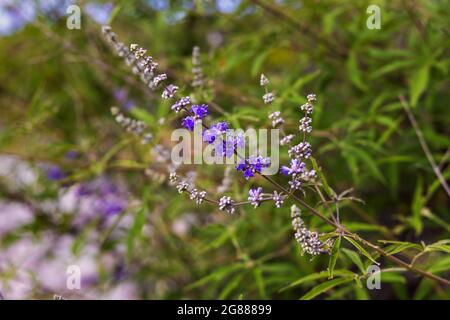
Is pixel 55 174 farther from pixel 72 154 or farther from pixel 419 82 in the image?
pixel 419 82

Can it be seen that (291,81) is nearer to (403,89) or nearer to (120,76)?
(403,89)

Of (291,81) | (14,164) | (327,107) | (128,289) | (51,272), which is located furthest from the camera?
(51,272)

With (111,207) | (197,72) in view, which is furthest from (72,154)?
(197,72)

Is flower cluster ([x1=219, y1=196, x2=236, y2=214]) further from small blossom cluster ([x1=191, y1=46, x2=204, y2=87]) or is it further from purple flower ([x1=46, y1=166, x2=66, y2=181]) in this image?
purple flower ([x1=46, y1=166, x2=66, y2=181])

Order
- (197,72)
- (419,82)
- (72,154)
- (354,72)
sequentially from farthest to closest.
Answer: (72,154) → (354,72) → (419,82) → (197,72)

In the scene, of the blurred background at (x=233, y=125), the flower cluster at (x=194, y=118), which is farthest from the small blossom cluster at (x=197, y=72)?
the flower cluster at (x=194, y=118)

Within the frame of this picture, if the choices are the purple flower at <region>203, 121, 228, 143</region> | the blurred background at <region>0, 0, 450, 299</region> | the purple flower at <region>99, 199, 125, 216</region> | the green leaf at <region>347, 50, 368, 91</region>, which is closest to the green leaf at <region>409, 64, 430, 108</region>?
the blurred background at <region>0, 0, 450, 299</region>
